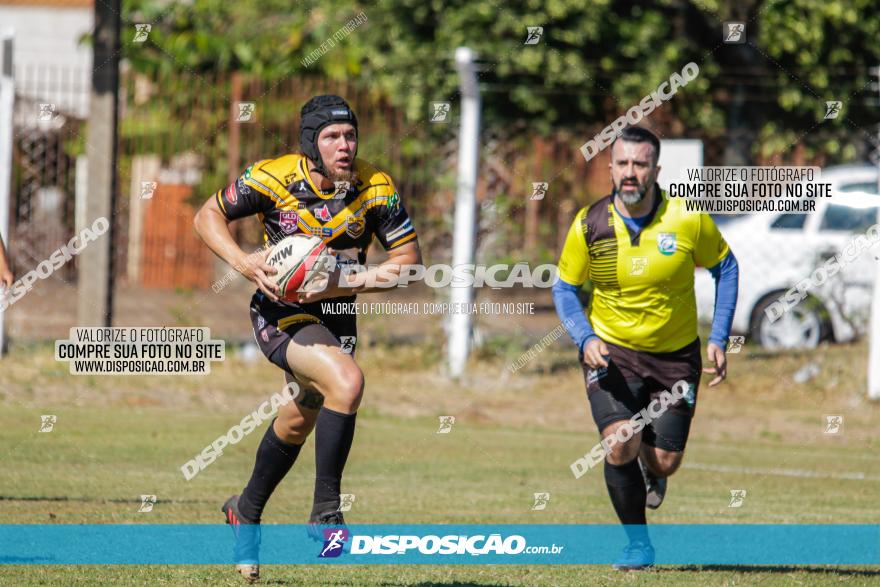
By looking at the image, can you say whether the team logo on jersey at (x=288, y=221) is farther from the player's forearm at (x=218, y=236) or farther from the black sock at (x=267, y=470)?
the black sock at (x=267, y=470)

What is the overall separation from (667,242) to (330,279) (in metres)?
1.84

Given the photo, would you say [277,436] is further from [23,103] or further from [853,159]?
[853,159]

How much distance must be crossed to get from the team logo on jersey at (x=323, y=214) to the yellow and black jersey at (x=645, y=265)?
1.38 m

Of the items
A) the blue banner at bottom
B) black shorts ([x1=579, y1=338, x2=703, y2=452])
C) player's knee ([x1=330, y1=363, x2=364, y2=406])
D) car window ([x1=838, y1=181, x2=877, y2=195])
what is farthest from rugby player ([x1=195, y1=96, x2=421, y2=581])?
car window ([x1=838, y1=181, x2=877, y2=195])

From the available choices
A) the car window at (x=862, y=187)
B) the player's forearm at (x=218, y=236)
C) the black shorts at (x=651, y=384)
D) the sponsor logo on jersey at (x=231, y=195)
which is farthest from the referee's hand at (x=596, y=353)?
the car window at (x=862, y=187)

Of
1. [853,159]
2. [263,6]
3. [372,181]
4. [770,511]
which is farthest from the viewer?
[263,6]

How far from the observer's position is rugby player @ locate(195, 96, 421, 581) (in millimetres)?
6188

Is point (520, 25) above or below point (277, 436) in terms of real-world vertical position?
above

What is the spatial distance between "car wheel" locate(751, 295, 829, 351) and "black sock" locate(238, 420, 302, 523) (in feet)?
28.9

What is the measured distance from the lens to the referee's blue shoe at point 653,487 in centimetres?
755

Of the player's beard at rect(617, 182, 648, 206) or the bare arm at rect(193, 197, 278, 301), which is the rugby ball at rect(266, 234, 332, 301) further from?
the player's beard at rect(617, 182, 648, 206)

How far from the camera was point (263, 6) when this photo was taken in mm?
24359

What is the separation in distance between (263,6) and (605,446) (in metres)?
18.8

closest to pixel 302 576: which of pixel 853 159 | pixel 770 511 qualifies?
pixel 770 511
